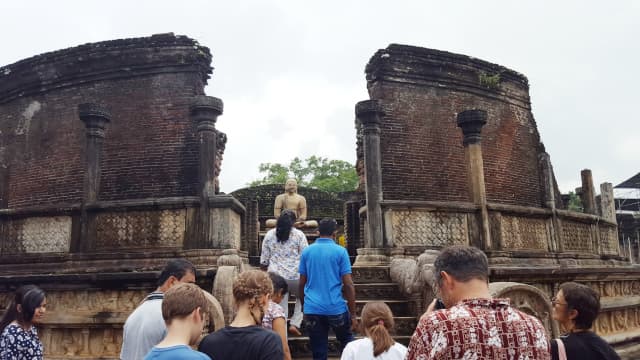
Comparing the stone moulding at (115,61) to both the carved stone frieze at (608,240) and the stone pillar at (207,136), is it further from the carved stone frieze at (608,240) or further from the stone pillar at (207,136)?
the carved stone frieze at (608,240)

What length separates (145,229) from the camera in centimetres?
782

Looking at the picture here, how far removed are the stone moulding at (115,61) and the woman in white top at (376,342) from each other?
11.8 m

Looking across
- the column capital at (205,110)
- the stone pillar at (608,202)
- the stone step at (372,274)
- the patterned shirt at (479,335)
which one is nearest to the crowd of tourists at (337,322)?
the patterned shirt at (479,335)

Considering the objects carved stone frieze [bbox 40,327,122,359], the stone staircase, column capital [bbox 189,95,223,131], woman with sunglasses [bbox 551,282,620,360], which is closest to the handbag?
woman with sunglasses [bbox 551,282,620,360]

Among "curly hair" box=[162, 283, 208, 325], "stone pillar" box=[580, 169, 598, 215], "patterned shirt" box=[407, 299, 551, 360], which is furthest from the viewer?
"stone pillar" box=[580, 169, 598, 215]

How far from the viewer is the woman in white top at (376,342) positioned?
8.46 ft

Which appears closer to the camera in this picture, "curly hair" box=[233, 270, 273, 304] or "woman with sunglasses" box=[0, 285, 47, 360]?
"curly hair" box=[233, 270, 273, 304]

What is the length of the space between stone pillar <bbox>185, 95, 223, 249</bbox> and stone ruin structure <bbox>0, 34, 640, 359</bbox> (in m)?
0.02

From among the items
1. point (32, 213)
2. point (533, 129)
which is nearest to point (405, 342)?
point (32, 213)

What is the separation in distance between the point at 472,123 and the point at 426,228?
2.21 metres

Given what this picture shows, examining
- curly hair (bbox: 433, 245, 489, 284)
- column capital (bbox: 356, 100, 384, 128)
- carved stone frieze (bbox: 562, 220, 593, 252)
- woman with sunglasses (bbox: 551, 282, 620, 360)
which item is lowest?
woman with sunglasses (bbox: 551, 282, 620, 360)

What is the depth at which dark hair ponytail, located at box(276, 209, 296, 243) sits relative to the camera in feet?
16.2

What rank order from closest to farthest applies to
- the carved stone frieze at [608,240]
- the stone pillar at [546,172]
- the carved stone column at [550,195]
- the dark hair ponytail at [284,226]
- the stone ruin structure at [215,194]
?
the dark hair ponytail at [284,226] < the stone ruin structure at [215,194] < the carved stone column at [550,195] < the carved stone frieze at [608,240] < the stone pillar at [546,172]

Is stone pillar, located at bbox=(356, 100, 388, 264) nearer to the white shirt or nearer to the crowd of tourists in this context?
the crowd of tourists
